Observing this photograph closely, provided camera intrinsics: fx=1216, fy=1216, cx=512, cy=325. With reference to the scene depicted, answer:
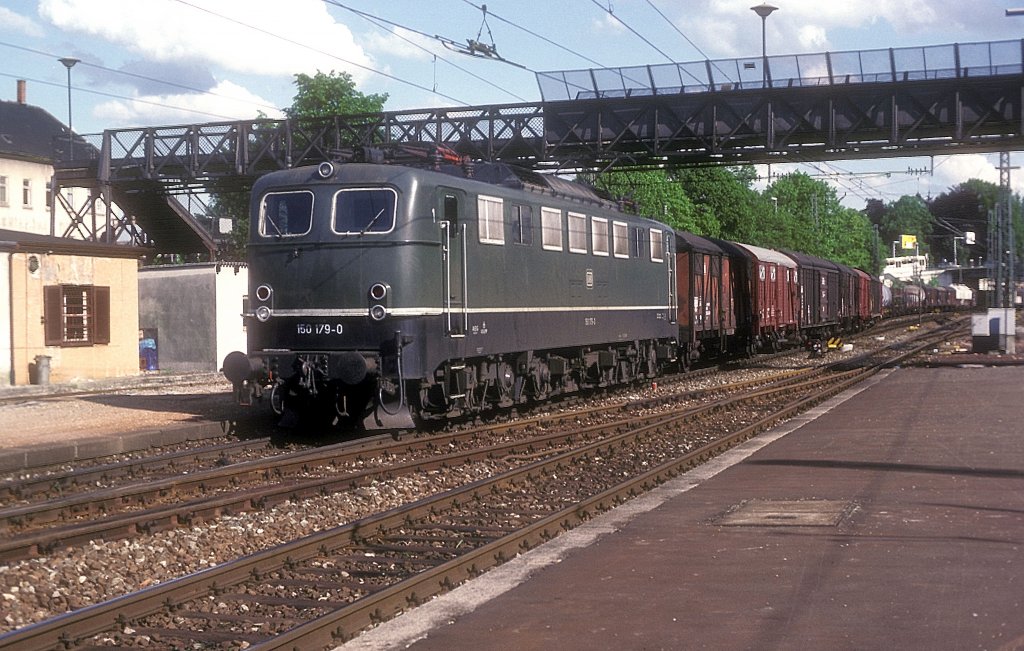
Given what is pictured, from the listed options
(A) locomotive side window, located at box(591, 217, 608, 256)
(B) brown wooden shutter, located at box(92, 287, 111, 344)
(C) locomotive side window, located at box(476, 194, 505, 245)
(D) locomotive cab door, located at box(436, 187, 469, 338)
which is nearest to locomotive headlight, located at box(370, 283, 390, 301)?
(D) locomotive cab door, located at box(436, 187, 469, 338)

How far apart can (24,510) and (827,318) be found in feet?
139

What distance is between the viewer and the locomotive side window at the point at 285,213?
16578 mm

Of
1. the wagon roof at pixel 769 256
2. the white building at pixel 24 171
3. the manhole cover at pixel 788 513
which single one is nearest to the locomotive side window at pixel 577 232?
the manhole cover at pixel 788 513

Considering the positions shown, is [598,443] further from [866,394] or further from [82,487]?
A: [866,394]

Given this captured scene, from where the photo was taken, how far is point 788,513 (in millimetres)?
10336

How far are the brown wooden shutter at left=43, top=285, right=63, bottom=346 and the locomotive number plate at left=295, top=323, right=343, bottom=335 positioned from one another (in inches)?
538

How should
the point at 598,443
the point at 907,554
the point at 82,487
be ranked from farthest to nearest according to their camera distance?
1. the point at 598,443
2. the point at 82,487
3. the point at 907,554

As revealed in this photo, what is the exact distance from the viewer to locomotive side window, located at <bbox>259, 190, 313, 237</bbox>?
54.4 feet

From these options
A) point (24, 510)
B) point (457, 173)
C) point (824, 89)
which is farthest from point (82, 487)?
point (824, 89)

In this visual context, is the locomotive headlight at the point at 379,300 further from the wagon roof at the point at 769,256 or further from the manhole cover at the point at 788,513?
the wagon roof at the point at 769,256

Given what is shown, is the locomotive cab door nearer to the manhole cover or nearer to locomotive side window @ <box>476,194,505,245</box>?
locomotive side window @ <box>476,194,505,245</box>

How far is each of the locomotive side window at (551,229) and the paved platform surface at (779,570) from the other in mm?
6706

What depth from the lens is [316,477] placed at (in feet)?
44.1

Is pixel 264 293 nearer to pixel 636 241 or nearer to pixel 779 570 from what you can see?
pixel 636 241
